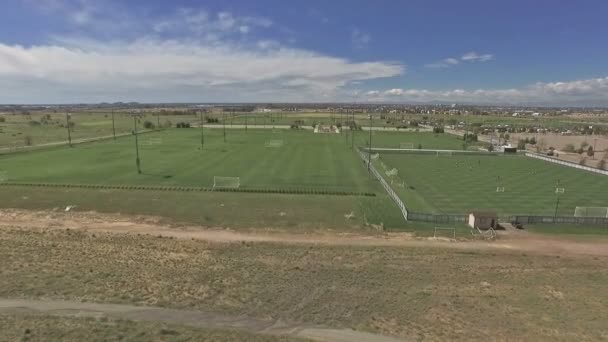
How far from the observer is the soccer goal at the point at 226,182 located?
168 ft

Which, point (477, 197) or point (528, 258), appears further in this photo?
point (477, 197)

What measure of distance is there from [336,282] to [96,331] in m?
13.0

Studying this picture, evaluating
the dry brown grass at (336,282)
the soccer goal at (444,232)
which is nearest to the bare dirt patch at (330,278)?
the dry brown grass at (336,282)

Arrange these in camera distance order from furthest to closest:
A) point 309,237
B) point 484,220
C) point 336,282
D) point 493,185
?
point 493,185
point 484,220
point 309,237
point 336,282

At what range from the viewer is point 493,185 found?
55812 mm

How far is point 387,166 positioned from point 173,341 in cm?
5945

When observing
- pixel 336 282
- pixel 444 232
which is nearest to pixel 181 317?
pixel 336 282

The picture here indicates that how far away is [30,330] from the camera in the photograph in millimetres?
16531

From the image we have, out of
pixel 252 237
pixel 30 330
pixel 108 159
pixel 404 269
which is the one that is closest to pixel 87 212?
pixel 252 237

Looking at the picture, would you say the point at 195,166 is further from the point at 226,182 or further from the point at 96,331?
the point at 96,331

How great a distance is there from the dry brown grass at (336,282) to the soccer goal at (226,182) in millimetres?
19679

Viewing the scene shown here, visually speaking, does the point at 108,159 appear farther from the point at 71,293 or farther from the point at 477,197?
the point at 477,197

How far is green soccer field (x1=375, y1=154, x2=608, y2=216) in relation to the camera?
44.5 metres

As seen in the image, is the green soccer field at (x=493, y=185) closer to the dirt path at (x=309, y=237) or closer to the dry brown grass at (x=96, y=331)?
the dirt path at (x=309, y=237)
